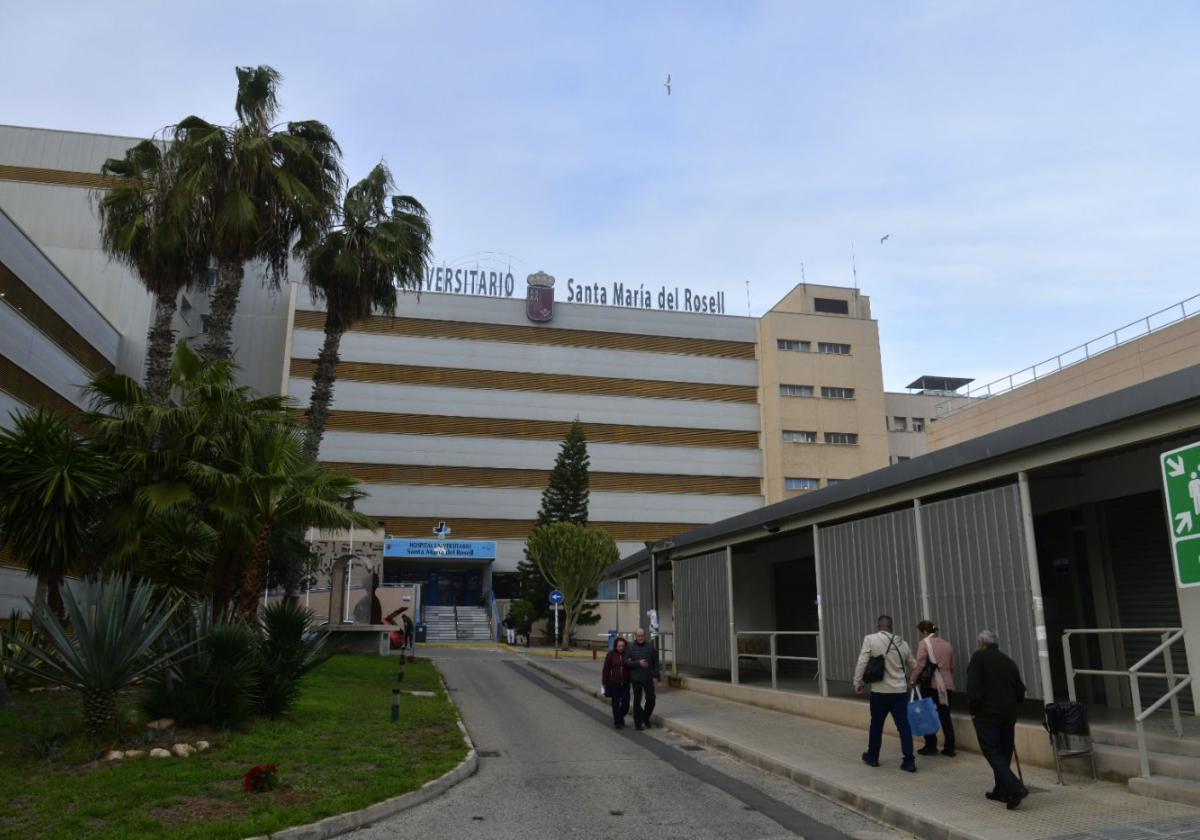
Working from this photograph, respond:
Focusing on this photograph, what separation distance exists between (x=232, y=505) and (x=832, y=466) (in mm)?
50637

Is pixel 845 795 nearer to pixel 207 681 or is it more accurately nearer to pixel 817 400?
pixel 207 681

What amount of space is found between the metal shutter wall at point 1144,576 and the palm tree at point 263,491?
12.9 m

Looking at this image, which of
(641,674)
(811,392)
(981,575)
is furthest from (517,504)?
(981,575)

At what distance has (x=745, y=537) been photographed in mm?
18375

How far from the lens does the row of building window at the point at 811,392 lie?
61.2m

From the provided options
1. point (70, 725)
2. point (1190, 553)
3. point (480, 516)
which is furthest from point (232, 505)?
point (480, 516)

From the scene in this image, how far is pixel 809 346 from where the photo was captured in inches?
2456

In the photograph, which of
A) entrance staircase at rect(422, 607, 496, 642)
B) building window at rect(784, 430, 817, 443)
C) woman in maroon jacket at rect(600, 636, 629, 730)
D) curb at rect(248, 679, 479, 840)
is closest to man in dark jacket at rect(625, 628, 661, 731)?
woman in maroon jacket at rect(600, 636, 629, 730)

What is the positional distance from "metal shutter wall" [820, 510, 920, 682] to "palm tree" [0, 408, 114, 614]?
39.7 ft

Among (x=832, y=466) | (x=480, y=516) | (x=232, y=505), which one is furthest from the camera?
(x=832, y=466)

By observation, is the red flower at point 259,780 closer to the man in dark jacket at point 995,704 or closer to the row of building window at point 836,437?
the man in dark jacket at point 995,704

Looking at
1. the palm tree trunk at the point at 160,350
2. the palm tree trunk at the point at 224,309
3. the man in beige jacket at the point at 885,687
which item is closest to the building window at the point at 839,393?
the palm tree trunk at the point at 224,309

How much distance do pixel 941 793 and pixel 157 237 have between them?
2012 cm

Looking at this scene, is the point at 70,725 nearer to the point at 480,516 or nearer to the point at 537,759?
the point at 537,759
